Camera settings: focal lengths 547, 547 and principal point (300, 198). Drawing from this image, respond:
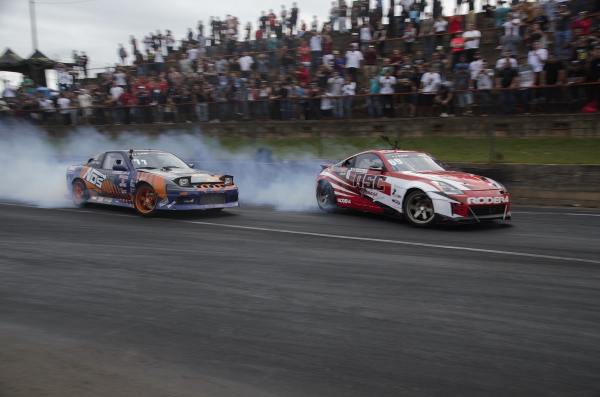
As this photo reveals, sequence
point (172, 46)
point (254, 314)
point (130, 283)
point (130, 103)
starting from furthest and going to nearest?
point (172, 46)
point (130, 103)
point (130, 283)
point (254, 314)

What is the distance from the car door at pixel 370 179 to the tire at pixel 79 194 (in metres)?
6.08

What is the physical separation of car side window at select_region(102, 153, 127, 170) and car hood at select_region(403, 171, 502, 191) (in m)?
5.95

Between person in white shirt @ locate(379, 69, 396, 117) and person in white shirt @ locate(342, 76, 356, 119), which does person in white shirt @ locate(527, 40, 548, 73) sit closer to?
person in white shirt @ locate(379, 69, 396, 117)

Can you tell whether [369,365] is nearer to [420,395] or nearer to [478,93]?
[420,395]

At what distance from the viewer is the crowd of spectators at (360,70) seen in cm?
1373

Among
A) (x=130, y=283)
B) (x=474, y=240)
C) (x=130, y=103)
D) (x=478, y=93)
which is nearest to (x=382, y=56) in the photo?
(x=478, y=93)

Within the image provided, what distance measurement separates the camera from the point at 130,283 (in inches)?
230

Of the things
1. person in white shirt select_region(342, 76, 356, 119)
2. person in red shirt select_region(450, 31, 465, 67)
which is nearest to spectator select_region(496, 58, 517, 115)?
person in red shirt select_region(450, 31, 465, 67)

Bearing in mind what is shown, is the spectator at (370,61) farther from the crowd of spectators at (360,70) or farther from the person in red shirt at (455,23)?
the person in red shirt at (455,23)

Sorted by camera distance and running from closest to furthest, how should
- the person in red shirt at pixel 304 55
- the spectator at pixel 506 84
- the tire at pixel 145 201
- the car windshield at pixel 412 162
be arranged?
1. the car windshield at pixel 412 162
2. the tire at pixel 145 201
3. the spectator at pixel 506 84
4. the person in red shirt at pixel 304 55

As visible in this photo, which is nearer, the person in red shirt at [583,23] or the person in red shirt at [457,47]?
the person in red shirt at [583,23]

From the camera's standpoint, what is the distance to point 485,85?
1427cm

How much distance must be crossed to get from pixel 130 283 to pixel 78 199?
7.40 metres

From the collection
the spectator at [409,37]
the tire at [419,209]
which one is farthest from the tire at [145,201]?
the spectator at [409,37]
